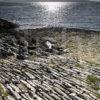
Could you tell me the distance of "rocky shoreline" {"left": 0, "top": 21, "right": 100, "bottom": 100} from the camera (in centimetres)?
2577

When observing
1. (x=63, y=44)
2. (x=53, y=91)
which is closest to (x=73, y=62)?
(x=53, y=91)

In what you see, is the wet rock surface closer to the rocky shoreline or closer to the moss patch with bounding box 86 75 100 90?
the rocky shoreline

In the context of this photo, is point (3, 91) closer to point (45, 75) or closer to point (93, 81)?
point (45, 75)

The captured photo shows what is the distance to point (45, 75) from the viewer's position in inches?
1231

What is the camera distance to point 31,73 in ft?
105

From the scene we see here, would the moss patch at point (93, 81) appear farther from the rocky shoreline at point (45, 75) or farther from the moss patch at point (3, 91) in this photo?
the moss patch at point (3, 91)

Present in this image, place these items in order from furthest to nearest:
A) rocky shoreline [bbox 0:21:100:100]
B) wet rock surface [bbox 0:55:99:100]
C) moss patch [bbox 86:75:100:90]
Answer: moss patch [bbox 86:75:100:90], rocky shoreline [bbox 0:21:100:100], wet rock surface [bbox 0:55:99:100]

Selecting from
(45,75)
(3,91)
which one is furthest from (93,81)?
(3,91)

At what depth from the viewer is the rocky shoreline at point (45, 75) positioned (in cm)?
2577

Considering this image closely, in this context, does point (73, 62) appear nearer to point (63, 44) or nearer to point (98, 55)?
point (98, 55)

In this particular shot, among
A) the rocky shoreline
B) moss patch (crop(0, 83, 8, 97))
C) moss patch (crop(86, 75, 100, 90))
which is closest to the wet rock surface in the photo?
the rocky shoreline

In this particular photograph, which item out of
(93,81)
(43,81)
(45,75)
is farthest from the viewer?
(45,75)

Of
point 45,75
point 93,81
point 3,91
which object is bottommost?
point 93,81

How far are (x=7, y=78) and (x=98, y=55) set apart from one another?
64.3ft
